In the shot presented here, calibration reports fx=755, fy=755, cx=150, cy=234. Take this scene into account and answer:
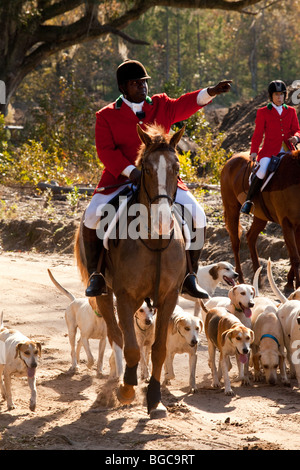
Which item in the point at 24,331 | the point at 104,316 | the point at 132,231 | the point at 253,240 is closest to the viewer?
the point at 132,231

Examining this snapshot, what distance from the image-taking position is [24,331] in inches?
354

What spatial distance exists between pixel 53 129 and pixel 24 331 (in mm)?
16305

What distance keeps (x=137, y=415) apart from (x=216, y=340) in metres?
1.72

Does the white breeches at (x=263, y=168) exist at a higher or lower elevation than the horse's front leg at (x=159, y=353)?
higher

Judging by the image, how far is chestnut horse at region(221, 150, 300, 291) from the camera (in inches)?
434

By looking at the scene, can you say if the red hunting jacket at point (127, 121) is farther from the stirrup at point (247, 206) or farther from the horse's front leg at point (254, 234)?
the horse's front leg at point (254, 234)

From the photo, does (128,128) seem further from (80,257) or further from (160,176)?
(80,257)

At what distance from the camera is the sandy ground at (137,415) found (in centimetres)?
548

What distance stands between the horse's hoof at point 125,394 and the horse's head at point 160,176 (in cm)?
144

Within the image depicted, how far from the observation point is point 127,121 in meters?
6.77

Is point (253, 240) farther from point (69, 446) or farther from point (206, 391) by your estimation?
point (69, 446)

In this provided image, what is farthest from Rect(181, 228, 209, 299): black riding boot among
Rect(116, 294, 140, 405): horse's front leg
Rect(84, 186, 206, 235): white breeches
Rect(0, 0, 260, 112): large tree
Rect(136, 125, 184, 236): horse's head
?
Rect(0, 0, 260, 112): large tree

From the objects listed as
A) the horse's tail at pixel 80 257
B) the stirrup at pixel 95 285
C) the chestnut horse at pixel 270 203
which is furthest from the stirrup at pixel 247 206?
the stirrup at pixel 95 285
